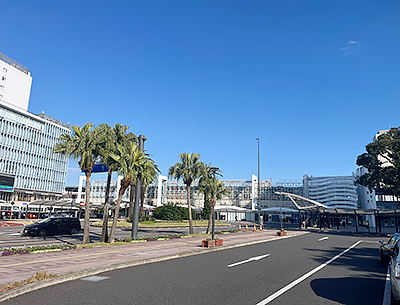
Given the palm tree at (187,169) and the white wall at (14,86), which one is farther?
the white wall at (14,86)

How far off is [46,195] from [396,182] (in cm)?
8909

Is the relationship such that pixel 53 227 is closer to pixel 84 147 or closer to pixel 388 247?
pixel 84 147

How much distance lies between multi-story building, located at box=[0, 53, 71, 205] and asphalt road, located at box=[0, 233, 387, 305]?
79.4m

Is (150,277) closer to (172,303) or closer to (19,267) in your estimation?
(172,303)

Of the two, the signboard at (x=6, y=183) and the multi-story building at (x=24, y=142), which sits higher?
the multi-story building at (x=24, y=142)

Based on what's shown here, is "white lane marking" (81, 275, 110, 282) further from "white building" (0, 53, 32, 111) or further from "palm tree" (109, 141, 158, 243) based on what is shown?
"white building" (0, 53, 32, 111)

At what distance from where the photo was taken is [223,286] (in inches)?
352

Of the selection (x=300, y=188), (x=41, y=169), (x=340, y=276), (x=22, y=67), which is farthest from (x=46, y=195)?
(x=340, y=276)

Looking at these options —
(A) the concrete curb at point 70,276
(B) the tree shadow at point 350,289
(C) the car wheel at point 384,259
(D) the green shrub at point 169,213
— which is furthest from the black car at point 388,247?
(D) the green shrub at point 169,213

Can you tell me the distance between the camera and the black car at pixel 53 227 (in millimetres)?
24422

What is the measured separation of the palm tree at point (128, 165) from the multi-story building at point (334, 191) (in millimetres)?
105857

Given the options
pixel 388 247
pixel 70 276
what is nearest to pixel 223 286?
pixel 70 276

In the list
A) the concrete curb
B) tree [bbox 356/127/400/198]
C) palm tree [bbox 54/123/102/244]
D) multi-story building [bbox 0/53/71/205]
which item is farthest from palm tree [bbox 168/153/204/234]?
multi-story building [bbox 0/53/71/205]

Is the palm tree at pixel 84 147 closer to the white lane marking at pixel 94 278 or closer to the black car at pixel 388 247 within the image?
the white lane marking at pixel 94 278
